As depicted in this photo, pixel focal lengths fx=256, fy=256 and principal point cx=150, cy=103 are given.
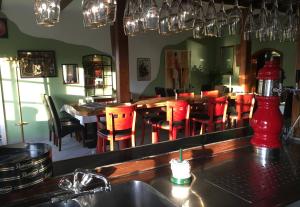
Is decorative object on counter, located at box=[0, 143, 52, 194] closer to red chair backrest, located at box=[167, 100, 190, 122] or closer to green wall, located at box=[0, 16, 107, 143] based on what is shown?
red chair backrest, located at box=[167, 100, 190, 122]

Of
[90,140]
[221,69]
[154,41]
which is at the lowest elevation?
[90,140]

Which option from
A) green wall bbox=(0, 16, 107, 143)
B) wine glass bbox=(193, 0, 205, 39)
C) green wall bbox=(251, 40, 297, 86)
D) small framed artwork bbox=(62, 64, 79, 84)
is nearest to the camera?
wine glass bbox=(193, 0, 205, 39)

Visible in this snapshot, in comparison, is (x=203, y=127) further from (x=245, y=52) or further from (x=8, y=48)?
(x=8, y=48)

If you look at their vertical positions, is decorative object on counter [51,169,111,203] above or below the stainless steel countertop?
above

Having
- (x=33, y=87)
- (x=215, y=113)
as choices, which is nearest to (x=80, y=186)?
(x=215, y=113)

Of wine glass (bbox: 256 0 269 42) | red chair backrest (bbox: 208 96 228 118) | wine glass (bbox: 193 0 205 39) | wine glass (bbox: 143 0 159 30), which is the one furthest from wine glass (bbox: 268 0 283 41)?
red chair backrest (bbox: 208 96 228 118)

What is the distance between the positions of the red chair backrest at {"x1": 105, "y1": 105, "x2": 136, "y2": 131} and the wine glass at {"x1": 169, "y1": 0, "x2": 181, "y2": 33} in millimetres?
1649

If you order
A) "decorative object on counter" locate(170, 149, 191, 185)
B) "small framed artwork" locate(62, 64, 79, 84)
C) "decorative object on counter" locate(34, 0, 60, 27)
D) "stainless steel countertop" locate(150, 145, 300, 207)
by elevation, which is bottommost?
"stainless steel countertop" locate(150, 145, 300, 207)

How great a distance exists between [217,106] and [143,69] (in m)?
3.11

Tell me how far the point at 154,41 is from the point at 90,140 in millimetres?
3482

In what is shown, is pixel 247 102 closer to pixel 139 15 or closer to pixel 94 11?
pixel 139 15

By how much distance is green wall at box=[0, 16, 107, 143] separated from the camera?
5.22 meters

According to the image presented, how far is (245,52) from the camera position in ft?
18.7

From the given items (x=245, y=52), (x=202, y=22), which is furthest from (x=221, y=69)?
(x=202, y=22)
